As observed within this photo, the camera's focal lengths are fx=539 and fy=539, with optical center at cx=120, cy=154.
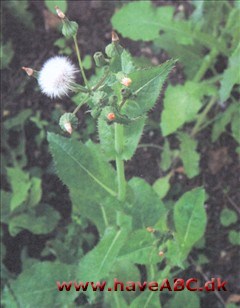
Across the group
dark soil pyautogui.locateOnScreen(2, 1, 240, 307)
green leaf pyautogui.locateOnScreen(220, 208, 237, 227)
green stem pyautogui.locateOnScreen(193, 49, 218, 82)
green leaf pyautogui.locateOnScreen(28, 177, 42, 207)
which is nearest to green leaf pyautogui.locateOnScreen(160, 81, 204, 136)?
green stem pyautogui.locateOnScreen(193, 49, 218, 82)

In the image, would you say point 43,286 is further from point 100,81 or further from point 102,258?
point 100,81

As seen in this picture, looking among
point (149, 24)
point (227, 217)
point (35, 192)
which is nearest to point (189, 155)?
point (227, 217)

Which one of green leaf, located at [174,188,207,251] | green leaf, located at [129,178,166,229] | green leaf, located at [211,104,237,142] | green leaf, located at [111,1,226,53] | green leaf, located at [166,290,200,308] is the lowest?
green leaf, located at [166,290,200,308]

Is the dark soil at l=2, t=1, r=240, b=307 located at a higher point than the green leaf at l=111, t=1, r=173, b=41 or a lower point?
lower

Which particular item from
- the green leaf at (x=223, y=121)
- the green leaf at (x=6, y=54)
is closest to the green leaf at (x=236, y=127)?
the green leaf at (x=223, y=121)

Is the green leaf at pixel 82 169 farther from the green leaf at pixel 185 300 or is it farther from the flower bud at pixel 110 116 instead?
the green leaf at pixel 185 300

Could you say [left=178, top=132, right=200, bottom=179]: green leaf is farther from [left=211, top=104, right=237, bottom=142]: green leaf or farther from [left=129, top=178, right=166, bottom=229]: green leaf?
[left=129, top=178, right=166, bottom=229]: green leaf
